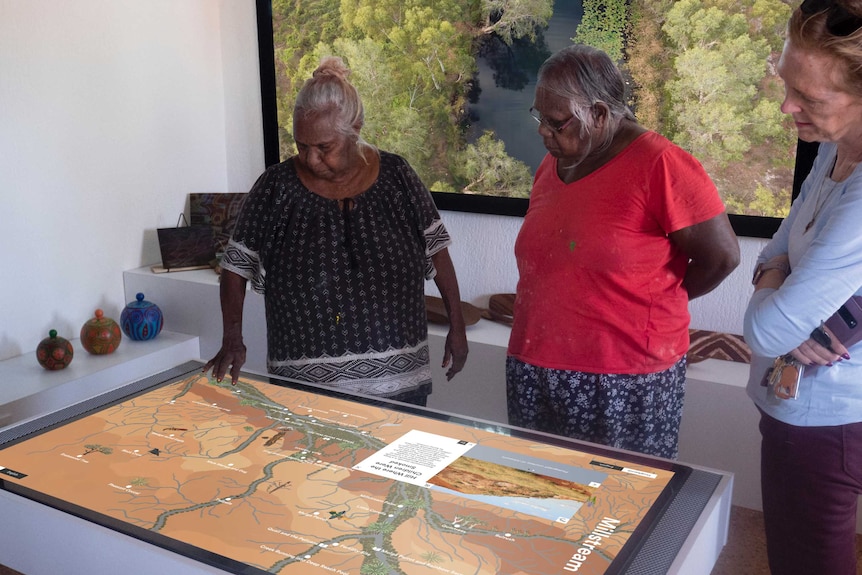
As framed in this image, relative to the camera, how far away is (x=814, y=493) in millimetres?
1436

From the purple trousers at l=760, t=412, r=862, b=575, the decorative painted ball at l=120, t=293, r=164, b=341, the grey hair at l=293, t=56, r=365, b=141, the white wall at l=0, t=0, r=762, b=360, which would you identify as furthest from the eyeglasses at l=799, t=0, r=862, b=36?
the decorative painted ball at l=120, t=293, r=164, b=341

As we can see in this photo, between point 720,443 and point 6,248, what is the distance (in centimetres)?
279

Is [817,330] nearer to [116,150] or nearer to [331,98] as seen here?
[331,98]

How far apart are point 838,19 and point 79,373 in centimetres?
292

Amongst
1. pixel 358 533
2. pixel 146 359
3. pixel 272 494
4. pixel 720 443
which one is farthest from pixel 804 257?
pixel 146 359

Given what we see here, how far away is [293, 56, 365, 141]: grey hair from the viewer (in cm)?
202

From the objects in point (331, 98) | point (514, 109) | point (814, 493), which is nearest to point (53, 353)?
point (331, 98)

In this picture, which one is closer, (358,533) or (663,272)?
(358,533)

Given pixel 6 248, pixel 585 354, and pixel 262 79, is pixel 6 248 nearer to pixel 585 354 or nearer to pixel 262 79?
pixel 262 79

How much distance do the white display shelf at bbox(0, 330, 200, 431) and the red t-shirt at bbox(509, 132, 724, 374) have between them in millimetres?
1548

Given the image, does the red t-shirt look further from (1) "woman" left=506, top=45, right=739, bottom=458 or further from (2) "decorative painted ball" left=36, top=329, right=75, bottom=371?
(2) "decorative painted ball" left=36, top=329, right=75, bottom=371

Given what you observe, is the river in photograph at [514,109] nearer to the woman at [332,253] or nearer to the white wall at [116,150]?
the white wall at [116,150]

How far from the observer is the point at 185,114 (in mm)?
3988

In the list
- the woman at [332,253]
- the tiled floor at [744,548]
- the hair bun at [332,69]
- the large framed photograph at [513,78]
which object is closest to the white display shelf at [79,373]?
the woman at [332,253]
